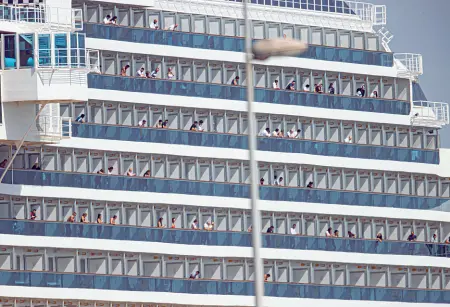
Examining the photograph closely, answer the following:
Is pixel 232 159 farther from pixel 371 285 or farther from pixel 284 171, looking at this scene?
pixel 371 285

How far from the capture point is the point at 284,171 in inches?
4843

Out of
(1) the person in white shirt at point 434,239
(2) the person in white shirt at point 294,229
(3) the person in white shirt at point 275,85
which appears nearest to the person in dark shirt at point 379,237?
(1) the person in white shirt at point 434,239

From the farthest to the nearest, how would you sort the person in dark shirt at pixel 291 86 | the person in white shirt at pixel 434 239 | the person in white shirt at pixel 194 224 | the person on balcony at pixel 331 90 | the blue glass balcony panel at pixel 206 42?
the person in white shirt at pixel 434 239 → the person on balcony at pixel 331 90 → the person in dark shirt at pixel 291 86 → the person in white shirt at pixel 194 224 → the blue glass balcony panel at pixel 206 42

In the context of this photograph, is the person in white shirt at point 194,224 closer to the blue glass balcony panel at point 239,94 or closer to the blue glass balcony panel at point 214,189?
the blue glass balcony panel at point 214,189

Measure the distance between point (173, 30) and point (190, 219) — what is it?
1027cm

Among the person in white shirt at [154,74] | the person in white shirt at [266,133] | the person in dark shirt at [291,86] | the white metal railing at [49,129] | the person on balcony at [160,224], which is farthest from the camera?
the person in dark shirt at [291,86]

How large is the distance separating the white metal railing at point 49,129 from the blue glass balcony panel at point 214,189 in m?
3.70

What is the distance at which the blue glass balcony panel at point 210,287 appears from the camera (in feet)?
365

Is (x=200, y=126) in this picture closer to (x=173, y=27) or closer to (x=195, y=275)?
(x=173, y=27)

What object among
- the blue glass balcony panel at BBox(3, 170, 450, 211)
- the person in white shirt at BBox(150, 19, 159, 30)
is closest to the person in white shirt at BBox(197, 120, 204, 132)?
the blue glass balcony panel at BBox(3, 170, 450, 211)

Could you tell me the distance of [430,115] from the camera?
129m

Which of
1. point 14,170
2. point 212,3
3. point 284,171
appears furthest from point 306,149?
point 14,170

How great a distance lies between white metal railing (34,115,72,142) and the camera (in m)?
106

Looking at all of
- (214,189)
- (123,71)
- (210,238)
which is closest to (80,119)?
(123,71)
